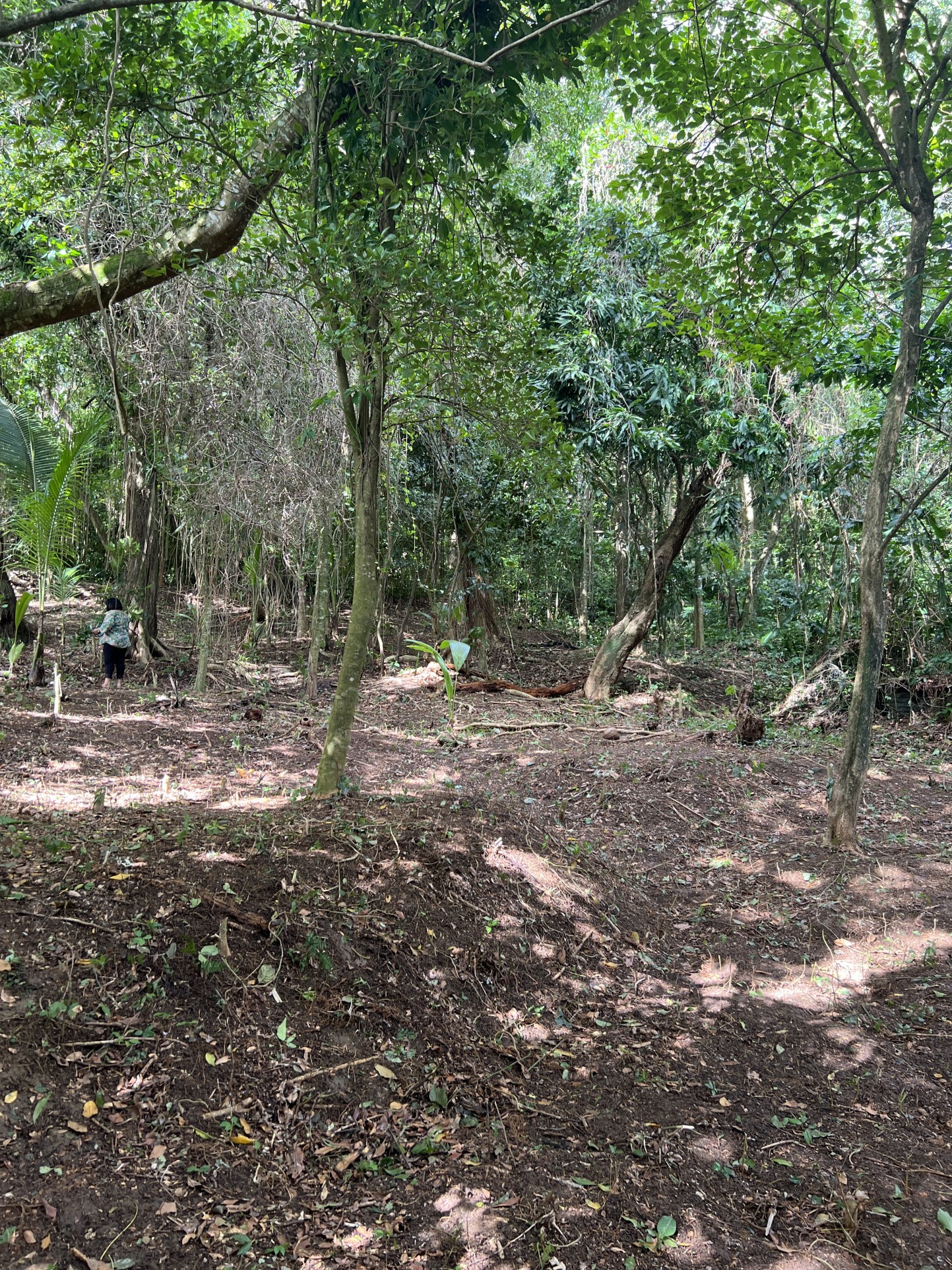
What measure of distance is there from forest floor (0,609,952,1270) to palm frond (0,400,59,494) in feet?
11.5

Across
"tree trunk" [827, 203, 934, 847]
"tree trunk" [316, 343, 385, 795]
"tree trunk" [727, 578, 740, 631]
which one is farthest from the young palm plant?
"tree trunk" [727, 578, 740, 631]

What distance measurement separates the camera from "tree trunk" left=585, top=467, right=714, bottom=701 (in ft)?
37.0

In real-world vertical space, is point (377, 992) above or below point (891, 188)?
below

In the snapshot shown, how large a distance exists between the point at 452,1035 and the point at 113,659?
8.04m

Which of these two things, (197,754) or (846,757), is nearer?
(846,757)

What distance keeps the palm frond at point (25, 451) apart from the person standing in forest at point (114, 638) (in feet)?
6.38

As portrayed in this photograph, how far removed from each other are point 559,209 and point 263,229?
605 centimetres

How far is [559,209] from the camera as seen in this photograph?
37.4 feet

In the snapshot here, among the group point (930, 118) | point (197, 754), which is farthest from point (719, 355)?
point (197, 754)

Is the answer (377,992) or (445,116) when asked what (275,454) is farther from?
(377,992)

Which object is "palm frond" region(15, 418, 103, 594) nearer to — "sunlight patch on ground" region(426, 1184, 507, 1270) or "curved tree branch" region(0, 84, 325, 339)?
"curved tree branch" region(0, 84, 325, 339)

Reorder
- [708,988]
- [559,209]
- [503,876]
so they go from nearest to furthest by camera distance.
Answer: [708,988]
[503,876]
[559,209]

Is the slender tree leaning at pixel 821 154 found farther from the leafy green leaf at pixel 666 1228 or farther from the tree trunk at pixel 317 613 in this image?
the tree trunk at pixel 317 613

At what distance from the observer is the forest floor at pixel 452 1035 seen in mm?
2416
